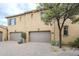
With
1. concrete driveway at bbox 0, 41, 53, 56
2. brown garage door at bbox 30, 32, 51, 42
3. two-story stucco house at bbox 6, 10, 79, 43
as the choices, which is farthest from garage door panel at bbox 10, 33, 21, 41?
brown garage door at bbox 30, 32, 51, 42

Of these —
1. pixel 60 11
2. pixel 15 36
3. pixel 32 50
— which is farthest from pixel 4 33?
pixel 60 11

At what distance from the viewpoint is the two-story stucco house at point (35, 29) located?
4863 mm

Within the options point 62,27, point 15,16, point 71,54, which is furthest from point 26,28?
point 71,54

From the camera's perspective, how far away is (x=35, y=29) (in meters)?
5.02

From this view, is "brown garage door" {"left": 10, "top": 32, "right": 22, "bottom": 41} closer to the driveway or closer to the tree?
the driveway

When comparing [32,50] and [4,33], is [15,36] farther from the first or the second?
[32,50]

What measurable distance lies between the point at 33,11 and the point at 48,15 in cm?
33

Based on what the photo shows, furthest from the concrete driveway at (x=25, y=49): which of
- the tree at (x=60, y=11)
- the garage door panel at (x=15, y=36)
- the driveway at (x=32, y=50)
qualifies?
the tree at (x=60, y=11)

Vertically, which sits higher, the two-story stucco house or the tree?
the tree

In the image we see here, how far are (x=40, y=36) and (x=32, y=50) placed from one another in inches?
14.2

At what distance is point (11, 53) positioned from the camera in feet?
15.9

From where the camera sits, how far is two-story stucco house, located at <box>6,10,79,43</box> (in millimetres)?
4863

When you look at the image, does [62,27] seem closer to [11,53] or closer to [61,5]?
[61,5]

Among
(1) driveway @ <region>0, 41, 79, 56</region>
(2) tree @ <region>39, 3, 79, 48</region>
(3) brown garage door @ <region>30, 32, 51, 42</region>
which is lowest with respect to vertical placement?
(1) driveway @ <region>0, 41, 79, 56</region>
